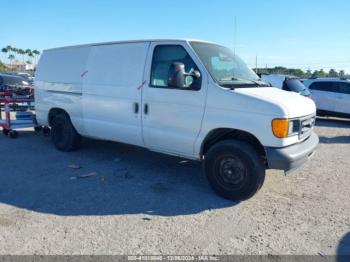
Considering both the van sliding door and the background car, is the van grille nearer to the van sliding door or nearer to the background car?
the van sliding door

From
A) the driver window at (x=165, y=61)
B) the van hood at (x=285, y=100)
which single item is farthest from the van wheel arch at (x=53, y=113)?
the van hood at (x=285, y=100)

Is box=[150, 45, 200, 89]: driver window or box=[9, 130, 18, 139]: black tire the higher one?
box=[150, 45, 200, 89]: driver window

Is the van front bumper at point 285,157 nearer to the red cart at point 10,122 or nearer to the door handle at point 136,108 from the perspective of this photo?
the door handle at point 136,108

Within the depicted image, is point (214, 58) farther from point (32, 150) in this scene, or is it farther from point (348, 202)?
point (32, 150)

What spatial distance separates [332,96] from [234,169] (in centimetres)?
1147

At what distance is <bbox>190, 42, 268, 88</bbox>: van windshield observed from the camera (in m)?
4.89

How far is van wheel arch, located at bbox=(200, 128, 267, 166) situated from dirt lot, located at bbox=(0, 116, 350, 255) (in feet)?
2.26

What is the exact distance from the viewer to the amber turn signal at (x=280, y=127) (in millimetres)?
4211

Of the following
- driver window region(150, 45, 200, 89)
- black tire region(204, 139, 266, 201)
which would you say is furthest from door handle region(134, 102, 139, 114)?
black tire region(204, 139, 266, 201)

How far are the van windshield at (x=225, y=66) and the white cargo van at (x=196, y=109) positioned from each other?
0.9 inches

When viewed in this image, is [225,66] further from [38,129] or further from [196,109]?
[38,129]

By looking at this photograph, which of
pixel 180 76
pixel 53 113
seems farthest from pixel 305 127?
pixel 53 113

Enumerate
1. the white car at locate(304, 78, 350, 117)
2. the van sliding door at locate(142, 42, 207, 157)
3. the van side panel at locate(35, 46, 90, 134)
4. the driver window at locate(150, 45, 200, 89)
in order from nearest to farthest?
the van sliding door at locate(142, 42, 207, 157)
the driver window at locate(150, 45, 200, 89)
the van side panel at locate(35, 46, 90, 134)
the white car at locate(304, 78, 350, 117)

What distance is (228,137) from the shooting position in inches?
193
